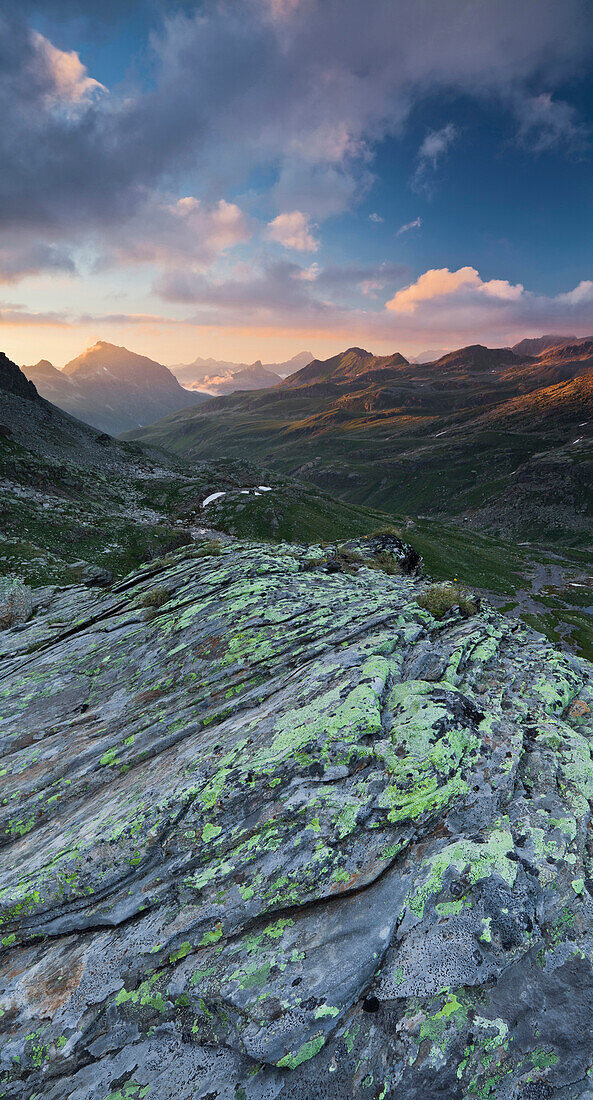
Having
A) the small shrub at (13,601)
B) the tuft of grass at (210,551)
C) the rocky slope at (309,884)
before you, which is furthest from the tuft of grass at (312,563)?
the small shrub at (13,601)

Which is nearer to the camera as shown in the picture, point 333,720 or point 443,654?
point 333,720

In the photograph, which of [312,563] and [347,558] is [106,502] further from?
[312,563]

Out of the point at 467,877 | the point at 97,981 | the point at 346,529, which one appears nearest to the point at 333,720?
the point at 467,877

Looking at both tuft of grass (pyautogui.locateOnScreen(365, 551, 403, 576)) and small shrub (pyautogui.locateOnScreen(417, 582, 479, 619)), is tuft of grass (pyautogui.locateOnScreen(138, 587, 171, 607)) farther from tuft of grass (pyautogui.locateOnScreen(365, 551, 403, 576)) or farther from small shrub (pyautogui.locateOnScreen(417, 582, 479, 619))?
tuft of grass (pyautogui.locateOnScreen(365, 551, 403, 576))

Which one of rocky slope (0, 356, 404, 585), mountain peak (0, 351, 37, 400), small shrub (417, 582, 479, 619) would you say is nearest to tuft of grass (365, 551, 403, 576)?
small shrub (417, 582, 479, 619)

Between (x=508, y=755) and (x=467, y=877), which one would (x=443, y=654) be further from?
(x=467, y=877)

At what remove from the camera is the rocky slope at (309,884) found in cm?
539

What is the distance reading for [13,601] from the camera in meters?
31.8

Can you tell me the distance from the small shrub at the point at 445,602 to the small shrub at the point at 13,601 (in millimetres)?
24473

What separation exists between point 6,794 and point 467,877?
1161 centimetres

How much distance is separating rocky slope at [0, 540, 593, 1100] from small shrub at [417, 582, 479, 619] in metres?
3.81

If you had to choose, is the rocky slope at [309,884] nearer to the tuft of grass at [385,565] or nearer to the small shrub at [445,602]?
the small shrub at [445,602]

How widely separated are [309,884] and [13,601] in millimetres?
34129

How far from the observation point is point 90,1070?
18.4ft
